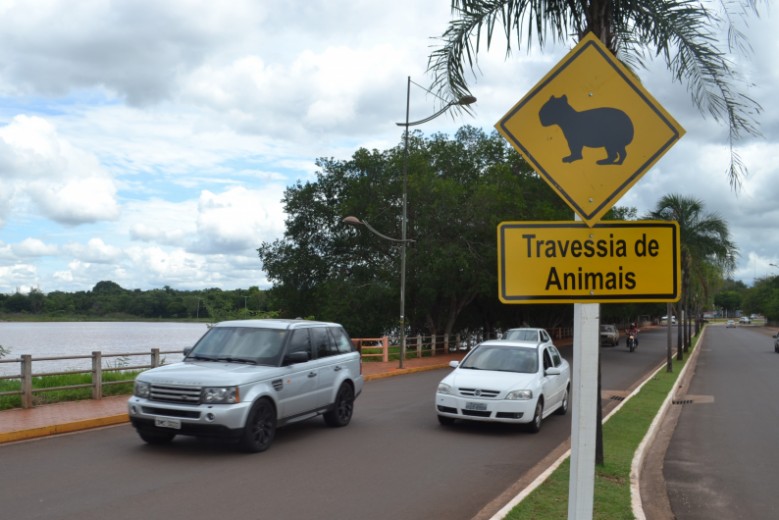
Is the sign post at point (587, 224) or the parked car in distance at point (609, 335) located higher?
the sign post at point (587, 224)

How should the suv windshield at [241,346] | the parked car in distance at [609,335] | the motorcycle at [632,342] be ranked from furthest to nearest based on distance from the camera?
the parked car in distance at [609,335]
the motorcycle at [632,342]
the suv windshield at [241,346]

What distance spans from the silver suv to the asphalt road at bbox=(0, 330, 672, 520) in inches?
15.3

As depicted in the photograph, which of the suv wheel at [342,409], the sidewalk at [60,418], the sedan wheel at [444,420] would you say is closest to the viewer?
the sidewalk at [60,418]

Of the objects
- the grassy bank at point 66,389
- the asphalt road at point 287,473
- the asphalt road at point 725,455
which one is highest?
the grassy bank at point 66,389

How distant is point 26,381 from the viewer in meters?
13.2

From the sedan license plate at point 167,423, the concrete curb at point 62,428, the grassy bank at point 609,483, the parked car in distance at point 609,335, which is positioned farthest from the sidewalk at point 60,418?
the parked car in distance at point 609,335

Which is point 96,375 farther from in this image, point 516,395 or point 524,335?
point 524,335

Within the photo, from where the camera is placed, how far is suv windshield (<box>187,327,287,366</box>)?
10812mm

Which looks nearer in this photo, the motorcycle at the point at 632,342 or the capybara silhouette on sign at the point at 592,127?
the capybara silhouette on sign at the point at 592,127

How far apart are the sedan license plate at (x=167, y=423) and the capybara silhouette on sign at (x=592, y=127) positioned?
24.0 feet

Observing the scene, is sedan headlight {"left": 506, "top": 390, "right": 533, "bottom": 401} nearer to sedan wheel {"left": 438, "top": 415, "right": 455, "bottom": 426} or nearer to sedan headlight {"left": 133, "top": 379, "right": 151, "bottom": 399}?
sedan wheel {"left": 438, "top": 415, "right": 455, "bottom": 426}

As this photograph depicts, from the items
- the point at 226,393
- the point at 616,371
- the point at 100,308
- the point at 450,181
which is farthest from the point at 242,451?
the point at 100,308

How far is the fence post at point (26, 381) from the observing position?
12897 millimetres

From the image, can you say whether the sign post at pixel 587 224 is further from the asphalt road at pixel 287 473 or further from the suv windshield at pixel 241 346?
the suv windshield at pixel 241 346
